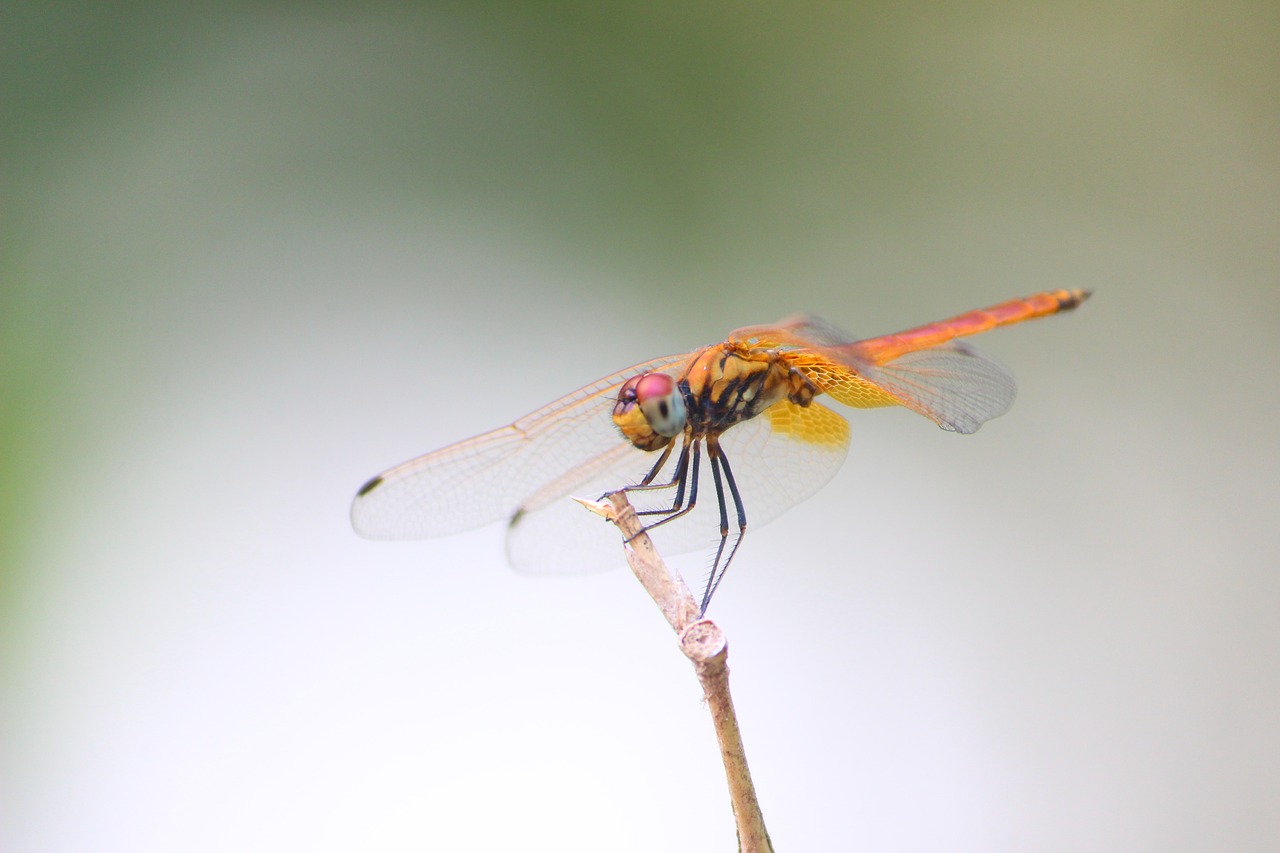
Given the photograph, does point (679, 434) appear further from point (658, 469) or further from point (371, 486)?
point (371, 486)

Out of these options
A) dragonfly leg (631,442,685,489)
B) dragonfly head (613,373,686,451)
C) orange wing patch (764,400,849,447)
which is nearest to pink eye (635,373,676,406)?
dragonfly head (613,373,686,451)

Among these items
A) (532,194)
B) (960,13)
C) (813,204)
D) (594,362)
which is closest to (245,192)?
(532,194)

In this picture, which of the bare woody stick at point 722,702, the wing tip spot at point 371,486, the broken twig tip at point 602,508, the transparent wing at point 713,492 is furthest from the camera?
the transparent wing at point 713,492

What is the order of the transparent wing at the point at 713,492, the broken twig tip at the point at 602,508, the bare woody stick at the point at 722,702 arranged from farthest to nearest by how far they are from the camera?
the transparent wing at the point at 713,492
the broken twig tip at the point at 602,508
the bare woody stick at the point at 722,702

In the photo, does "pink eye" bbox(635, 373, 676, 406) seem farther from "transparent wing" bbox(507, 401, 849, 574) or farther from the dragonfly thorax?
"transparent wing" bbox(507, 401, 849, 574)

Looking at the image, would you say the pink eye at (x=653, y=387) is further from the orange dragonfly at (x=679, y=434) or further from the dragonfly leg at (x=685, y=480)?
the dragonfly leg at (x=685, y=480)

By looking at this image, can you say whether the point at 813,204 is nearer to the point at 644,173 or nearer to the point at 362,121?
the point at 644,173

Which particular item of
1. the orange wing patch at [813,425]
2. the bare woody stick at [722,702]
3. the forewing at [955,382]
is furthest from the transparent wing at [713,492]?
the bare woody stick at [722,702]

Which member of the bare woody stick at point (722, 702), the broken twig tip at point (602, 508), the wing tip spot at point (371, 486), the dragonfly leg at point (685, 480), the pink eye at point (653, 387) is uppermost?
the wing tip spot at point (371, 486)
